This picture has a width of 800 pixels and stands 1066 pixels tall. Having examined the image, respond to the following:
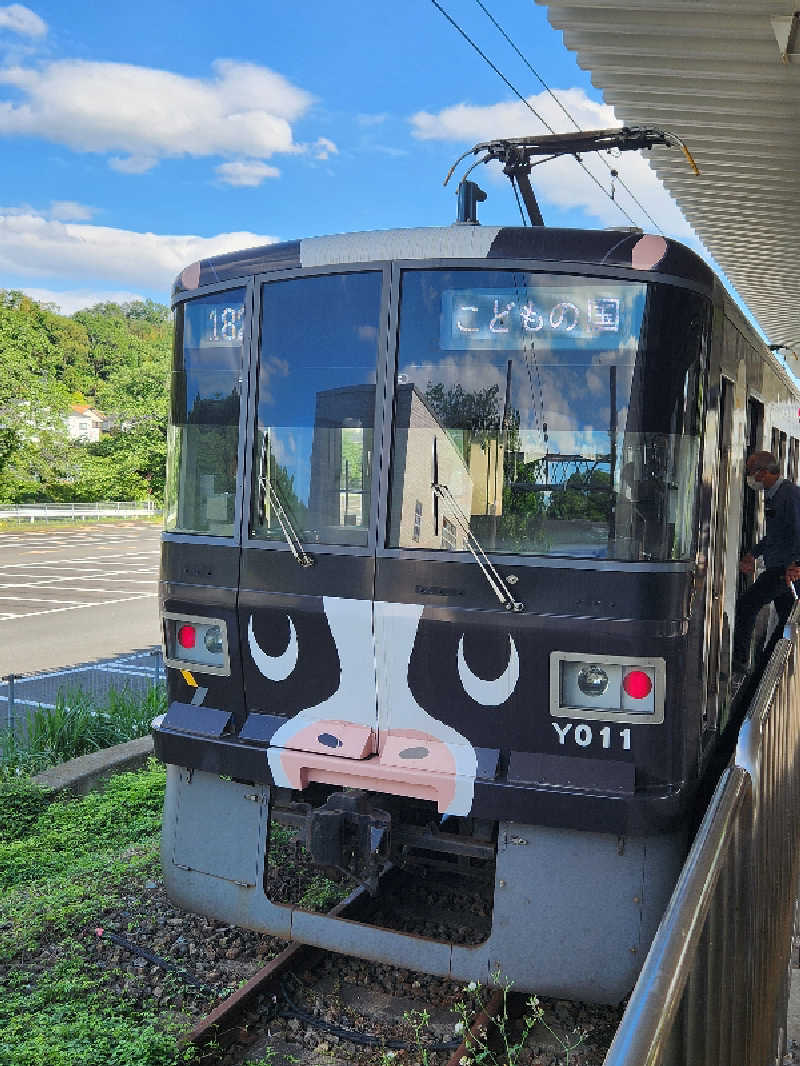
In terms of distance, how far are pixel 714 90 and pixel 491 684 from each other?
5.67 metres

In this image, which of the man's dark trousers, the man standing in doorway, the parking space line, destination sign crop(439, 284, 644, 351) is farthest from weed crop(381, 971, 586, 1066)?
the parking space line

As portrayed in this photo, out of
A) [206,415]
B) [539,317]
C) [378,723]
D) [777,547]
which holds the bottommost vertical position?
[378,723]

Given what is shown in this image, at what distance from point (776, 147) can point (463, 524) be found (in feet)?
20.9

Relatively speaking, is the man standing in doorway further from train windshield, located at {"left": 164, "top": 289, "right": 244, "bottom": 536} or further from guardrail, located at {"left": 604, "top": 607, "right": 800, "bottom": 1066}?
train windshield, located at {"left": 164, "top": 289, "right": 244, "bottom": 536}

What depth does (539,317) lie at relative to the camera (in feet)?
14.2

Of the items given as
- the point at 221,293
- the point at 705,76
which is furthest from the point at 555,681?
the point at 705,76

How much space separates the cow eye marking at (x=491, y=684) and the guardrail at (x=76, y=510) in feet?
161

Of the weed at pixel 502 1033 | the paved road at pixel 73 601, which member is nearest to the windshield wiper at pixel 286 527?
the weed at pixel 502 1033

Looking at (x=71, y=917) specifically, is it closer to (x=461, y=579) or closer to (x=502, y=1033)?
(x=502, y=1033)

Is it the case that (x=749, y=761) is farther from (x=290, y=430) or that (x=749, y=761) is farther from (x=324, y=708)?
(x=290, y=430)

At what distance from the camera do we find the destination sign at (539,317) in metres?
4.26

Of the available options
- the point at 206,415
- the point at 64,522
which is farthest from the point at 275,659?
the point at 64,522

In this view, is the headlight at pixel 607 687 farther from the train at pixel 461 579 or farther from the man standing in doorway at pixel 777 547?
the man standing in doorway at pixel 777 547

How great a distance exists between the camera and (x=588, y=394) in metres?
4.26
